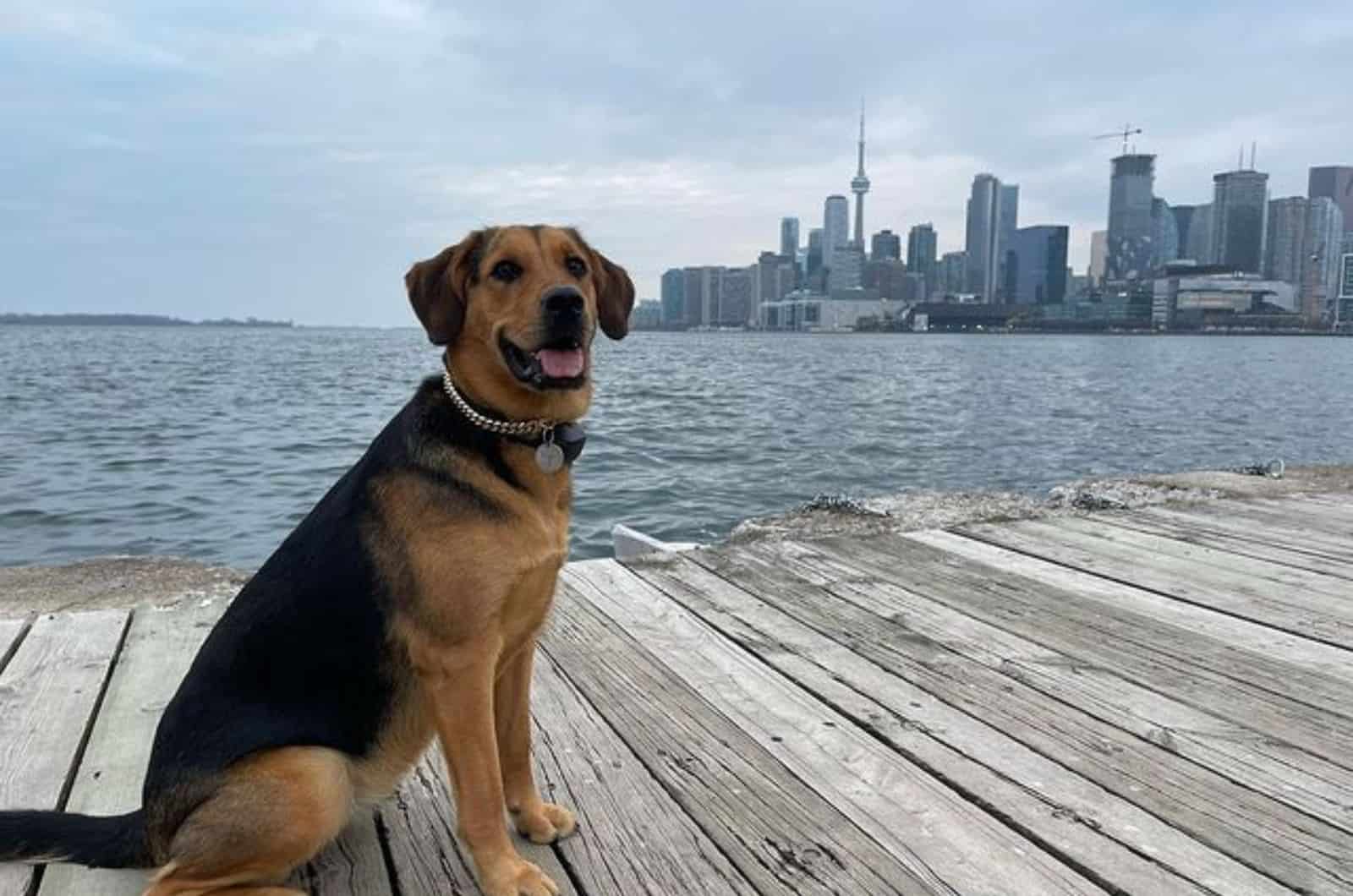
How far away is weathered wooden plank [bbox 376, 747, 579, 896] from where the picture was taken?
2.25m

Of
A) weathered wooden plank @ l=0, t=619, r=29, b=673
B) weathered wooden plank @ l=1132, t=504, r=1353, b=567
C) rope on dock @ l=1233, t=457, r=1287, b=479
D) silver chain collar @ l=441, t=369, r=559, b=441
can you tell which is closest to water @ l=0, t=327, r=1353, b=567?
silver chain collar @ l=441, t=369, r=559, b=441

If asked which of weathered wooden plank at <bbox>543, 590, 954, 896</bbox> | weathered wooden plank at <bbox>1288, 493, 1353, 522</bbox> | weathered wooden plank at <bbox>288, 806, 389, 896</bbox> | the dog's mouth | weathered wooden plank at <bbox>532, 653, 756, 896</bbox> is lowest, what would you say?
weathered wooden plank at <bbox>288, 806, 389, 896</bbox>

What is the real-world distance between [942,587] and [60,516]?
1020 cm

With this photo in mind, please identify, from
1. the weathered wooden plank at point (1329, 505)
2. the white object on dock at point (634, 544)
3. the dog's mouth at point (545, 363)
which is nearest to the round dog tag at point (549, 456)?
the dog's mouth at point (545, 363)

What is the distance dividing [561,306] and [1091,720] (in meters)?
2.10

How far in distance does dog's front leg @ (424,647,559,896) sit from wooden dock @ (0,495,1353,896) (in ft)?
0.49

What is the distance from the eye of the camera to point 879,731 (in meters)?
2.98

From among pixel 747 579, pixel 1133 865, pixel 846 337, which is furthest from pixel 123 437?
pixel 846 337

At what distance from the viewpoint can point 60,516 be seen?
10.8 m

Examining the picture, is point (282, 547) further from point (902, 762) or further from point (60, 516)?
point (60, 516)

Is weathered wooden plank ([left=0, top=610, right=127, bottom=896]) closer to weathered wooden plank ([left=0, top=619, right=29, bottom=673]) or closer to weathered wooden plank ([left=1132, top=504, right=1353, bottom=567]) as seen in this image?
weathered wooden plank ([left=0, top=619, right=29, bottom=673])

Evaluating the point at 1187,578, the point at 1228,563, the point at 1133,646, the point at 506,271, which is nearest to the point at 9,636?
the point at 506,271

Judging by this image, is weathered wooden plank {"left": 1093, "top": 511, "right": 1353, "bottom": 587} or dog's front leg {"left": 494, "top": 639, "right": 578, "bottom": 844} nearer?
dog's front leg {"left": 494, "top": 639, "right": 578, "bottom": 844}

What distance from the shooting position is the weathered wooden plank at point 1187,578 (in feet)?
13.0
